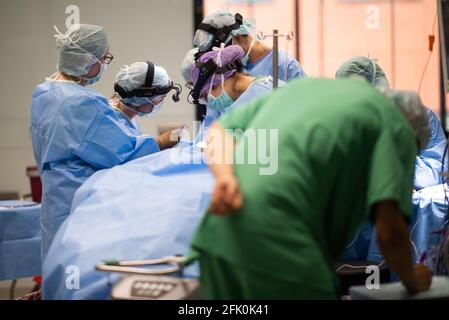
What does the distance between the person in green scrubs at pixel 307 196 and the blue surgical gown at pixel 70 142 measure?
1.61 m

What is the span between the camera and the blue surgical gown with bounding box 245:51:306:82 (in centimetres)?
386

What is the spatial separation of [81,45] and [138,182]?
1092 mm

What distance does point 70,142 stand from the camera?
3.25 metres

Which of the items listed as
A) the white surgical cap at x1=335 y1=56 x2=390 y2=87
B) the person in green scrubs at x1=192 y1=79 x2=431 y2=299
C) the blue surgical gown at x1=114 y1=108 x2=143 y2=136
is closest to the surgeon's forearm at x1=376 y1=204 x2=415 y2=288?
the person in green scrubs at x1=192 y1=79 x2=431 y2=299

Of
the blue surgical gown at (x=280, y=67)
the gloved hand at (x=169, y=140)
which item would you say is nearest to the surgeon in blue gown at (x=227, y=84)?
the gloved hand at (x=169, y=140)

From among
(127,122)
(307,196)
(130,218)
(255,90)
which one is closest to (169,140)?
(127,122)

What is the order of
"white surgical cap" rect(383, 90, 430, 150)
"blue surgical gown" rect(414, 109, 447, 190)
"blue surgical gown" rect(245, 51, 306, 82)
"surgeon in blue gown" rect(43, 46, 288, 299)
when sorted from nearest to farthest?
"white surgical cap" rect(383, 90, 430, 150) < "surgeon in blue gown" rect(43, 46, 288, 299) < "blue surgical gown" rect(414, 109, 447, 190) < "blue surgical gown" rect(245, 51, 306, 82)

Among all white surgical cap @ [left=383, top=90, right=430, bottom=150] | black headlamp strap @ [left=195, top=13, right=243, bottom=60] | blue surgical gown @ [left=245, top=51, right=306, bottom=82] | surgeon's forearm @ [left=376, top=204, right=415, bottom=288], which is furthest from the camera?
blue surgical gown @ [left=245, top=51, right=306, bottom=82]

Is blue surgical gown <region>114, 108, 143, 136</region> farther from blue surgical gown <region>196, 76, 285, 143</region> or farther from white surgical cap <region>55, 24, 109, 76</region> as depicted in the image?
blue surgical gown <region>196, 76, 285, 143</region>

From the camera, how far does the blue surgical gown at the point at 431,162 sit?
11.3ft

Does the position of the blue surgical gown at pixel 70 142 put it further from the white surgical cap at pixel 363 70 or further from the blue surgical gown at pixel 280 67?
the white surgical cap at pixel 363 70

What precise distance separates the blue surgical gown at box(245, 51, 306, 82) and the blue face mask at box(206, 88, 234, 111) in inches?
28.5
